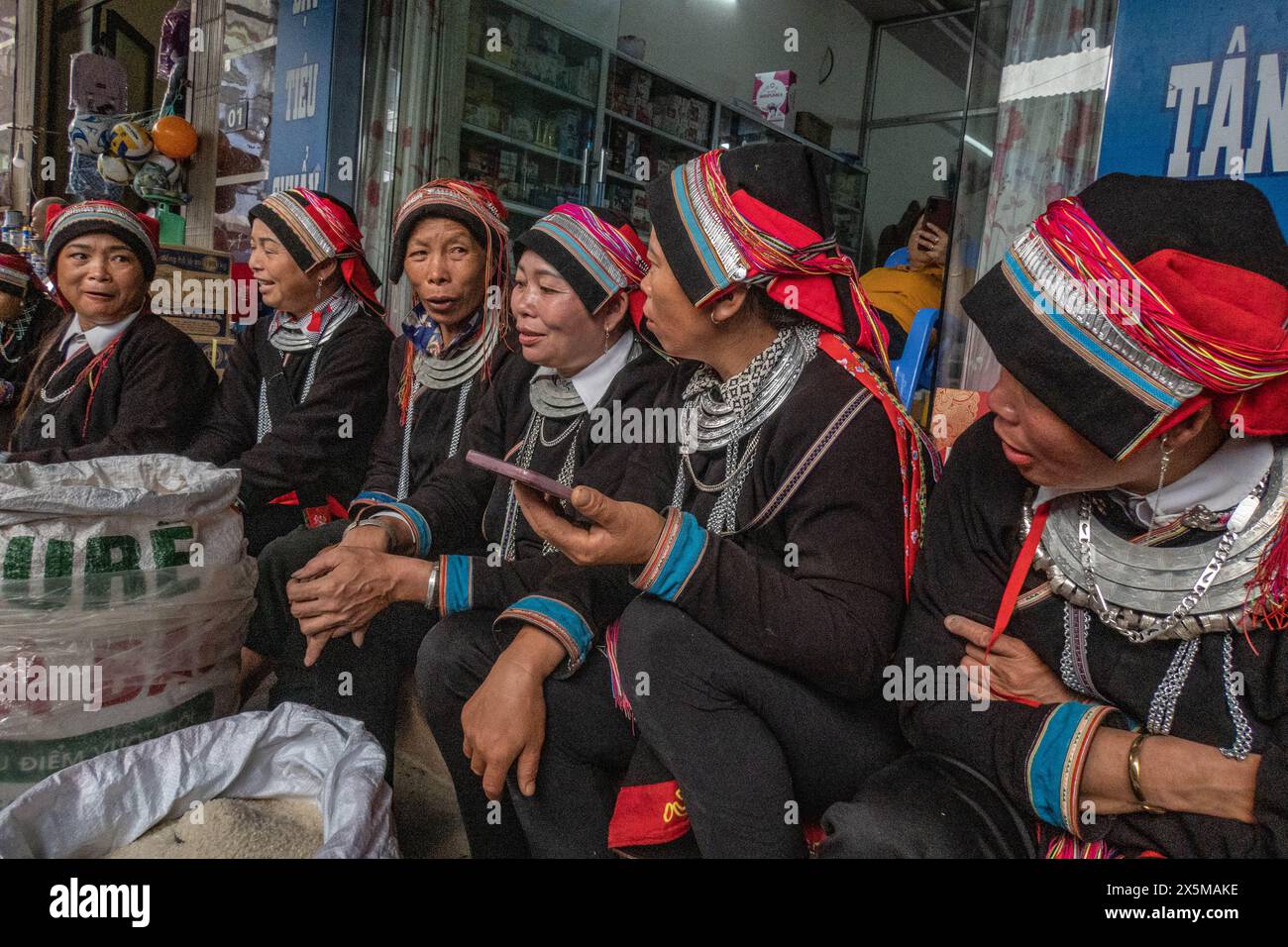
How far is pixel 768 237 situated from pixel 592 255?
498 millimetres

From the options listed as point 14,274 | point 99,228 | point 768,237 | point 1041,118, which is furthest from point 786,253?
point 14,274

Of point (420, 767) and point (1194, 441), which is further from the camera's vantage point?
point (420, 767)

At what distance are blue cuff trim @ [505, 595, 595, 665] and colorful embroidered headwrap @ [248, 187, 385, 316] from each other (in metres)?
1.52

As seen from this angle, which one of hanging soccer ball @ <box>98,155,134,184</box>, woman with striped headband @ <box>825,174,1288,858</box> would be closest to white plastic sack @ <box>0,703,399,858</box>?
woman with striped headband @ <box>825,174,1288,858</box>

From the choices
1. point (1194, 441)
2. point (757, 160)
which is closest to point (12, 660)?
point (757, 160)

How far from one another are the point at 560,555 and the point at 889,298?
1.85m

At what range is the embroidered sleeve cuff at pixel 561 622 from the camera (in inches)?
52.6

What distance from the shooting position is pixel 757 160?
1323 mm

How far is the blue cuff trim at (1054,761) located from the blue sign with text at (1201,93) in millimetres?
1308

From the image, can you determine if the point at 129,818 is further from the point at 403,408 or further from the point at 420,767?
the point at 403,408

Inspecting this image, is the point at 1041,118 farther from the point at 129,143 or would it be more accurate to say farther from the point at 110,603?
the point at 129,143

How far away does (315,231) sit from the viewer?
8.00ft

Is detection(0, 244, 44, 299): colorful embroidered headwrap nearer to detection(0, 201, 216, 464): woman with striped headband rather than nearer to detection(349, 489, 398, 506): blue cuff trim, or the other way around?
detection(0, 201, 216, 464): woman with striped headband

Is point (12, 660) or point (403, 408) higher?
point (403, 408)
